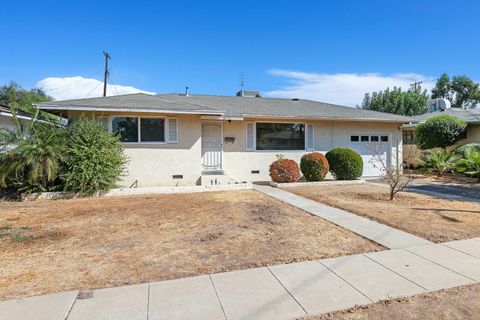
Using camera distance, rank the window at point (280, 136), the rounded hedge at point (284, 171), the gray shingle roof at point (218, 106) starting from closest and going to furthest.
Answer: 1. the gray shingle roof at point (218, 106)
2. the rounded hedge at point (284, 171)
3. the window at point (280, 136)

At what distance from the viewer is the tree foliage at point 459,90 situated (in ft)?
142

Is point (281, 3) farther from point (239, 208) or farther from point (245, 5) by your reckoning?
point (239, 208)

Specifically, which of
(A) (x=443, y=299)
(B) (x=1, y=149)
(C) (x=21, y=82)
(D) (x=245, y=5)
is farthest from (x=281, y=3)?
(C) (x=21, y=82)

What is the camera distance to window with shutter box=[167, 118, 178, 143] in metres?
11.4

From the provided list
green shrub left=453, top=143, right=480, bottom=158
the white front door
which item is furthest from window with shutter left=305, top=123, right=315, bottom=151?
green shrub left=453, top=143, right=480, bottom=158

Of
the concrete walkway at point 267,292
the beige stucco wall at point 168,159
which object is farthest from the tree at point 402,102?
the concrete walkway at point 267,292

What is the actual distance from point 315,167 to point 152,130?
21.3ft

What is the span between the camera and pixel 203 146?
13062mm

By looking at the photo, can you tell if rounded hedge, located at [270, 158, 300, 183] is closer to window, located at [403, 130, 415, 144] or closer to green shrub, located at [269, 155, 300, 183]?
green shrub, located at [269, 155, 300, 183]

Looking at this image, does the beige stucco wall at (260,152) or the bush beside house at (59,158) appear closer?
the bush beside house at (59,158)

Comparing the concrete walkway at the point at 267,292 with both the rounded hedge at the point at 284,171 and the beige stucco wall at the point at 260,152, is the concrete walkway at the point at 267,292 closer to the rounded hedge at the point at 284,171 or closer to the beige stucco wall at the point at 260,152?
the rounded hedge at the point at 284,171

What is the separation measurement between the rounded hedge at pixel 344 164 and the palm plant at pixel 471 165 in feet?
16.8

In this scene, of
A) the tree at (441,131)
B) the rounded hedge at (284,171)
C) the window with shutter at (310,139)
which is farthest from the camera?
the tree at (441,131)

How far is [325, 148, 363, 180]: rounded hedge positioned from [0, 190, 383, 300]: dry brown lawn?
5525 millimetres
